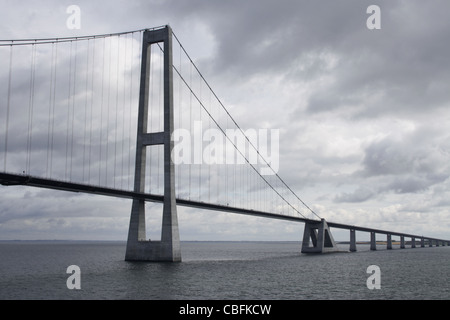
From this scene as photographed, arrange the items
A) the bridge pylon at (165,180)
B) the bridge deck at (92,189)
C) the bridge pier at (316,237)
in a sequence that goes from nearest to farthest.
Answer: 1. the bridge deck at (92,189)
2. the bridge pylon at (165,180)
3. the bridge pier at (316,237)

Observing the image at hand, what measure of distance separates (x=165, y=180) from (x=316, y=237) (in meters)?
69.8

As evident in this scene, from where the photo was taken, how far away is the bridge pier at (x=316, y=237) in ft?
379

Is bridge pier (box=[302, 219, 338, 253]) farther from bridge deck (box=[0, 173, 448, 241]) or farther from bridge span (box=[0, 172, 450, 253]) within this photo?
bridge deck (box=[0, 173, 448, 241])

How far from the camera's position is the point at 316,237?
119 m

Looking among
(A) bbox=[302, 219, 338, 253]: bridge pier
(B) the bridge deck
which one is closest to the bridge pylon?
(B) the bridge deck

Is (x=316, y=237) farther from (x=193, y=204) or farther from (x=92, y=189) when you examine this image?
(x=92, y=189)

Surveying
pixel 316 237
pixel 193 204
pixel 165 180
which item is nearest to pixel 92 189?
pixel 165 180

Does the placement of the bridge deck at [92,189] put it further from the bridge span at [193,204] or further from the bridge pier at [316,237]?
the bridge pier at [316,237]

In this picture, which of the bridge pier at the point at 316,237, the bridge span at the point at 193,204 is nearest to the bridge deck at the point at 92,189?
the bridge span at the point at 193,204

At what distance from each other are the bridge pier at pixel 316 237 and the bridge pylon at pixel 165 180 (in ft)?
204

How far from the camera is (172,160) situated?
57.8m

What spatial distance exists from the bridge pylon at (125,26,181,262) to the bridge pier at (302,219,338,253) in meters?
62.3
